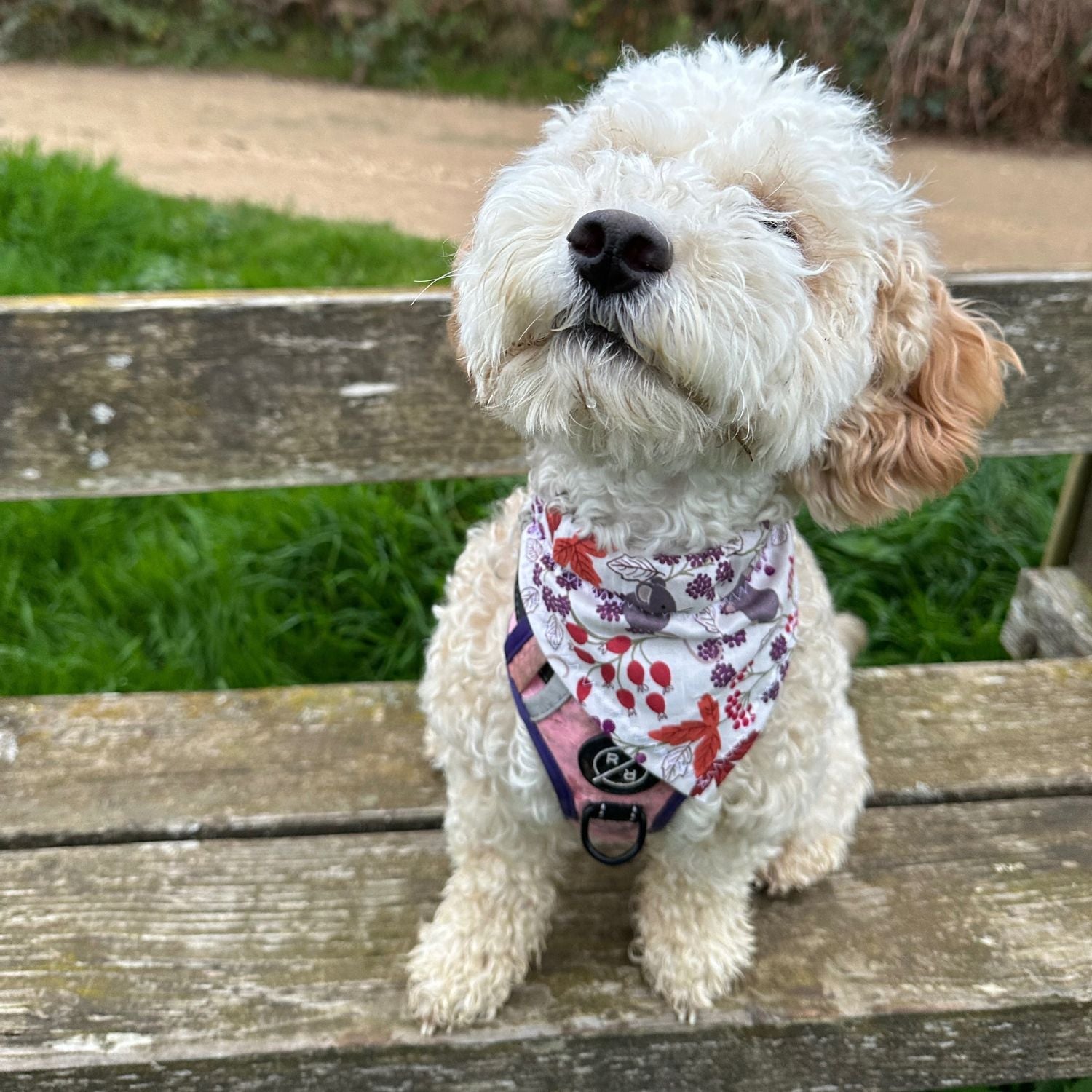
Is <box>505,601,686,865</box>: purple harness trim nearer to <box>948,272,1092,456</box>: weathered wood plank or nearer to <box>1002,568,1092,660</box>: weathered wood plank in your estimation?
→ <box>948,272,1092,456</box>: weathered wood plank

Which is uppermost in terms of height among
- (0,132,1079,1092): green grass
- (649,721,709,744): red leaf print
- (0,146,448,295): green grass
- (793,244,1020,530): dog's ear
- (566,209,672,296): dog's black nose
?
(566,209,672,296): dog's black nose

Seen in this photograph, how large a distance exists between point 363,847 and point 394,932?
18 centimetres

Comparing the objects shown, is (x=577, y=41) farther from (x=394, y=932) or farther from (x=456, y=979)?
(x=456, y=979)

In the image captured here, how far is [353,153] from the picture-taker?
927 cm

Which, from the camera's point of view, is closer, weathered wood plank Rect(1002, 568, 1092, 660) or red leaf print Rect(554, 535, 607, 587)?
red leaf print Rect(554, 535, 607, 587)

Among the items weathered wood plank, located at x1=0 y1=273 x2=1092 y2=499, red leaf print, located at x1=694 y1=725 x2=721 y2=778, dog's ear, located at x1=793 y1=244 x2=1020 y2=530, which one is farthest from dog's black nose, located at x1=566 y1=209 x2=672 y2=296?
weathered wood plank, located at x1=0 y1=273 x2=1092 y2=499

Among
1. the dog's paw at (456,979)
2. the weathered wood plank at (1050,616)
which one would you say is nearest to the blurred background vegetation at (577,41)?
the weathered wood plank at (1050,616)

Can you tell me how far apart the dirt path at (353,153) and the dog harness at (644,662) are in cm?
555

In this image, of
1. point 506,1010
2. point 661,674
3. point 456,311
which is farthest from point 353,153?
point 506,1010

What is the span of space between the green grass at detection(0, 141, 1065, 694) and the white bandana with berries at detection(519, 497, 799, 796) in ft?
4.18

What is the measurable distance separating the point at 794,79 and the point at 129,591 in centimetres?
218

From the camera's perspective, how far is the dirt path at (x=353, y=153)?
7684mm

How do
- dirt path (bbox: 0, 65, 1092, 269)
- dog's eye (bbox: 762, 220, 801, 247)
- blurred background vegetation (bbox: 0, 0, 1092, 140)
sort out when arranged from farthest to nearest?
blurred background vegetation (bbox: 0, 0, 1092, 140), dirt path (bbox: 0, 65, 1092, 269), dog's eye (bbox: 762, 220, 801, 247)

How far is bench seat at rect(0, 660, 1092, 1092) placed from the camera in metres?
1.53
